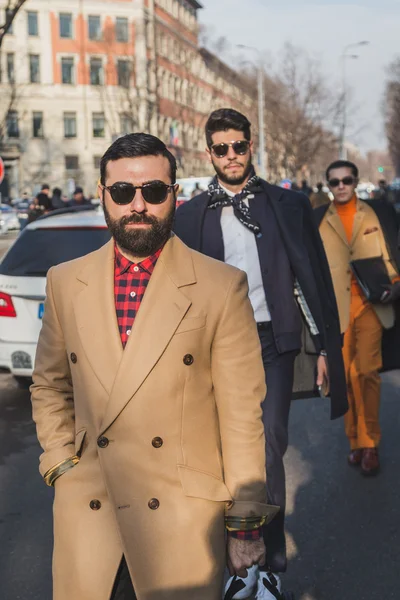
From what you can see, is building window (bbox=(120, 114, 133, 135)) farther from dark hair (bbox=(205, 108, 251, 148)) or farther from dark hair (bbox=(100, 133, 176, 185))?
dark hair (bbox=(100, 133, 176, 185))

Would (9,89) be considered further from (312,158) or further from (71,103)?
(312,158)

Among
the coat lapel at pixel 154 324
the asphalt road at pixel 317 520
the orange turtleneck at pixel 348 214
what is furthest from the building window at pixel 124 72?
the coat lapel at pixel 154 324

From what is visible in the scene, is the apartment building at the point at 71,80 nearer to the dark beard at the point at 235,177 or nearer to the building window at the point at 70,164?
the building window at the point at 70,164

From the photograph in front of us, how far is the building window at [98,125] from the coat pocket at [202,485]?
71.0 metres

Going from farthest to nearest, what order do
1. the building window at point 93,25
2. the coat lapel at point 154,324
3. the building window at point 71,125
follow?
the building window at point 93,25 → the building window at point 71,125 → the coat lapel at point 154,324

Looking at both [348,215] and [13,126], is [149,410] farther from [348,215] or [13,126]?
[13,126]

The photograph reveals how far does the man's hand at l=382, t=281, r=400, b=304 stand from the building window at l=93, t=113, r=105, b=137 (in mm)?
67668

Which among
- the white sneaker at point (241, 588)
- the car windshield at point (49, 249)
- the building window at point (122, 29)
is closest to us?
the white sneaker at point (241, 588)

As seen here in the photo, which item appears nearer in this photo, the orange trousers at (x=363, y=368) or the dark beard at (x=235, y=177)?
the dark beard at (x=235, y=177)

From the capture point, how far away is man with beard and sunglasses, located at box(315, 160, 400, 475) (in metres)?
6.04

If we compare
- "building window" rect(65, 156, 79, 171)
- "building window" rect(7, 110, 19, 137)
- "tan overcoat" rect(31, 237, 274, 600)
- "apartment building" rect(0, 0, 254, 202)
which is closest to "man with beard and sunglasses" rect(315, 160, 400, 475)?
"tan overcoat" rect(31, 237, 274, 600)

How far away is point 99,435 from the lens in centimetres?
254

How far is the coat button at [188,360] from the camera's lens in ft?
8.39

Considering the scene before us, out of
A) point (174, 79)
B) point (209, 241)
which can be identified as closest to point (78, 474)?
point (209, 241)
